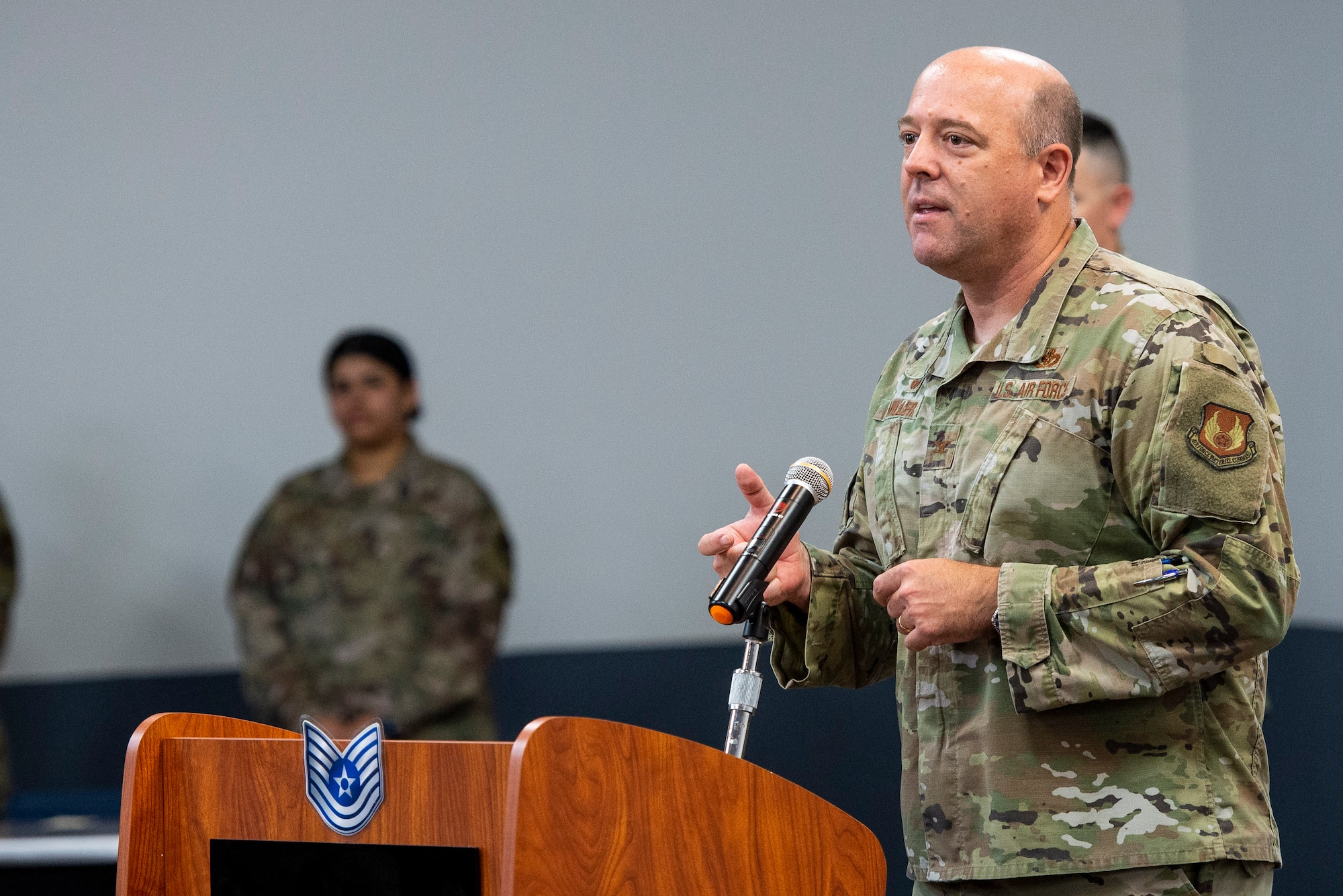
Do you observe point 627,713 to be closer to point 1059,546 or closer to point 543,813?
point 1059,546

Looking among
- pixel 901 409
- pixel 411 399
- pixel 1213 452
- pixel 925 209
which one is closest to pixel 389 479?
pixel 411 399

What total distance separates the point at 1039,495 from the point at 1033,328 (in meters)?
0.18

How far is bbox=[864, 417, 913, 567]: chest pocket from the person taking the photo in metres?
1.53

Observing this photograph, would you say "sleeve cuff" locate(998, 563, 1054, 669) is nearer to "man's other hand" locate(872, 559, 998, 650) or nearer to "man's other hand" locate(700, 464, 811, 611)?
"man's other hand" locate(872, 559, 998, 650)

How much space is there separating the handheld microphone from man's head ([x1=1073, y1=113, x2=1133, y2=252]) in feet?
4.34

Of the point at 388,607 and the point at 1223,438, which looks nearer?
the point at 1223,438

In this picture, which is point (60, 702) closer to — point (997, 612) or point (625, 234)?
point (625, 234)

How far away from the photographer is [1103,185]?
259 cm

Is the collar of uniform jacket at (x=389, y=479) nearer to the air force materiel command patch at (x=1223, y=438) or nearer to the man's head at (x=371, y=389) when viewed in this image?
the man's head at (x=371, y=389)

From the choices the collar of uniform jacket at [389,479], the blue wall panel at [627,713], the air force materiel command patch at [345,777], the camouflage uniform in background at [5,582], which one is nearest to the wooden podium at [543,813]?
the air force materiel command patch at [345,777]

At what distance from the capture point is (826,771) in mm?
4230

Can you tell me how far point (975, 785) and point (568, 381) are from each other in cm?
320

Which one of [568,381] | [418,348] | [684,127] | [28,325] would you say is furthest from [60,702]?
[684,127]

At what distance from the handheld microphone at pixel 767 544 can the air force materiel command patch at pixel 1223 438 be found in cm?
34
